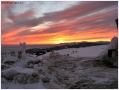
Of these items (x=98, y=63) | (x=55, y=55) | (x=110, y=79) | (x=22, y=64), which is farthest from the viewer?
(x=55, y=55)

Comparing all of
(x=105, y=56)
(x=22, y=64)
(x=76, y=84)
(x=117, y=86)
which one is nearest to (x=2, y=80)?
(x=22, y=64)

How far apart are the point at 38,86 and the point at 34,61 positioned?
430 centimetres

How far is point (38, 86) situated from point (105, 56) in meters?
10.7

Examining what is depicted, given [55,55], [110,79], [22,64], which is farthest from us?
[55,55]

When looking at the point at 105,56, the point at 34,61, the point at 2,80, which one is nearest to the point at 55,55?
the point at 105,56

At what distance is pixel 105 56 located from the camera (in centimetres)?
1928

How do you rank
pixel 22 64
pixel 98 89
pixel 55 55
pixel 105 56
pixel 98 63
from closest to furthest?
pixel 98 89, pixel 22 64, pixel 98 63, pixel 105 56, pixel 55 55

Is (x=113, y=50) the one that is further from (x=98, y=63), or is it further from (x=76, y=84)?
(x=76, y=84)

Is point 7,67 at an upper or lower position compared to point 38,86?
upper

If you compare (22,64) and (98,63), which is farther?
(98,63)

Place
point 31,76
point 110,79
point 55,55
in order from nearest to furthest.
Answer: point 31,76 < point 110,79 < point 55,55

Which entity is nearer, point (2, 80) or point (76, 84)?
point (2, 80)

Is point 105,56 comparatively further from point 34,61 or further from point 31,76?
point 31,76

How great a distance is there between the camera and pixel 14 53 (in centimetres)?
1428
